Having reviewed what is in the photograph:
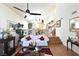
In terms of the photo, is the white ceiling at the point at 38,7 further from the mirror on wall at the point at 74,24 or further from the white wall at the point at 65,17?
the mirror on wall at the point at 74,24

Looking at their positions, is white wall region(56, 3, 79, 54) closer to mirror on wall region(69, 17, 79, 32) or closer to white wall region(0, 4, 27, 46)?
mirror on wall region(69, 17, 79, 32)

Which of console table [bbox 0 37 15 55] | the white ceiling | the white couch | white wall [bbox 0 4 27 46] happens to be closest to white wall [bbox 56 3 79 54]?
the white ceiling

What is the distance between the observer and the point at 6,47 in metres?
2.40

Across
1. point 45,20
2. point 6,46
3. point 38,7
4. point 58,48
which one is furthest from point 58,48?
point 6,46

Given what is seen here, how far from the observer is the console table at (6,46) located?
2383 mm

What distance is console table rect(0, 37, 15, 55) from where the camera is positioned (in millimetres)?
2383

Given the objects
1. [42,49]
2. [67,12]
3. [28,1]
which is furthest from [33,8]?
[42,49]

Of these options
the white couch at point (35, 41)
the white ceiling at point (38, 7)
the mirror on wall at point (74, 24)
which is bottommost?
the white couch at point (35, 41)

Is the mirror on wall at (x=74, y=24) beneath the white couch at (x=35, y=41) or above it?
above

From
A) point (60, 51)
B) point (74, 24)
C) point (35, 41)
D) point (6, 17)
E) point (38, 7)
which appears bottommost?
point (60, 51)

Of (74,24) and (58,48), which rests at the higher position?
(74,24)

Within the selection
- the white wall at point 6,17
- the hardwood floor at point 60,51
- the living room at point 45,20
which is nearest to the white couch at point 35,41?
the living room at point 45,20

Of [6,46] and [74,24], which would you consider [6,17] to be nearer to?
[6,46]

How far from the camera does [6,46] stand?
7.86 ft
